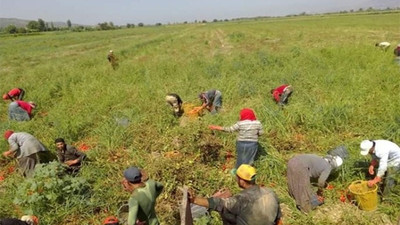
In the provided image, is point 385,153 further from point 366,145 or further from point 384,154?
point 366,145

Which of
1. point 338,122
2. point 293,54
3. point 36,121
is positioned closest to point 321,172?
point 338,122

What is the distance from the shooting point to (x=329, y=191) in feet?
15.4

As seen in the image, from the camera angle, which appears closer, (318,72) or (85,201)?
(85,201)

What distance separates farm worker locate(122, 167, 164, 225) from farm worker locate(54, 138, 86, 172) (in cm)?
239

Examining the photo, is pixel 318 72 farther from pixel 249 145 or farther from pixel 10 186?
pixel 10 186

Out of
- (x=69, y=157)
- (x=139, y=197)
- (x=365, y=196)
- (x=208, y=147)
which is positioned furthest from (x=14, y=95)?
(x=365, y=196)

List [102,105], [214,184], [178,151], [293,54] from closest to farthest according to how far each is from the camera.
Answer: [214,184] → [178,151] → [102,105] → [293,54]

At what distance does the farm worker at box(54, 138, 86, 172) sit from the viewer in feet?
17.7

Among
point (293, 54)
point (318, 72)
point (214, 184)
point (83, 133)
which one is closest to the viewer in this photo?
point (214, 184)

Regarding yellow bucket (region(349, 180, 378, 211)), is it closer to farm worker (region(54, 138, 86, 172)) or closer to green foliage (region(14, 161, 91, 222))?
green foliage (region(14, 161, 91, 222))

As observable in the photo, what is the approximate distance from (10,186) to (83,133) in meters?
2.25

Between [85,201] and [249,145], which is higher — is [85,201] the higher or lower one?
the lower one

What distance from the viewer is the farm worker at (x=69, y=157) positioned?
17.7ft

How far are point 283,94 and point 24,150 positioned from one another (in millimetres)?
5582
